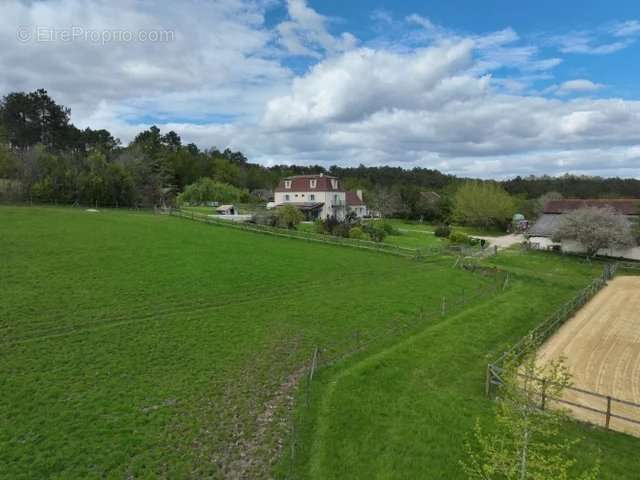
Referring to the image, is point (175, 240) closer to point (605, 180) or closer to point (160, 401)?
point (160, 401)

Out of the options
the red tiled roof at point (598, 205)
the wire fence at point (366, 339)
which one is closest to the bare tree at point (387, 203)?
the red tiled roof at point (598, 205)

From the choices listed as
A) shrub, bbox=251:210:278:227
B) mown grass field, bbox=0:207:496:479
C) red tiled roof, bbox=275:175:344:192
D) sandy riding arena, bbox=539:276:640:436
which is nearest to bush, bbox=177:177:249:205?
red tiled roof, bbox=275:175:344:192

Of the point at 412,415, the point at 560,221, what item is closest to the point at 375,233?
the point at 560,221

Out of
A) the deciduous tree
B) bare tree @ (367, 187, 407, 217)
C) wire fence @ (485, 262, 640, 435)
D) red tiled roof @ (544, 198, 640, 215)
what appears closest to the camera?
wire fence @ (485, 262, 640, 435)

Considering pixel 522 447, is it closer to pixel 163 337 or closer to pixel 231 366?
pixel 231 366

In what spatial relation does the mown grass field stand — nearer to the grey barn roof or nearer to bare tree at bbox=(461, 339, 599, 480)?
bare tree at bbox=(461, 339, 599, 480)

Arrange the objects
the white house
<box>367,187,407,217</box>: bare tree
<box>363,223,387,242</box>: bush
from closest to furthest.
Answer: <box>363,223,387,242</box>: bush → the white house → <box>367,187,407,217</box>: bare tree

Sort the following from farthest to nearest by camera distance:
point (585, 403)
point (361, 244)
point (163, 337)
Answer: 1. point (361, 244)
2. point (163, 337)
3. point (585, 403)
